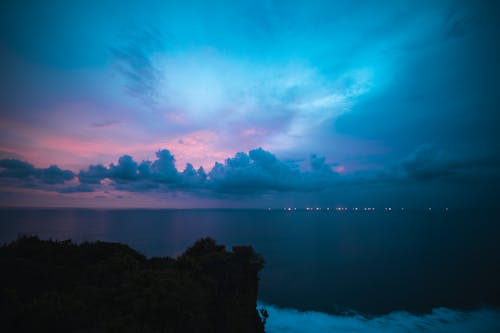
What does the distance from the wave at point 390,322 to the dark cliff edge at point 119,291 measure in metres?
13.5

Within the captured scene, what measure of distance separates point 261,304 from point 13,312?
32.7 meters

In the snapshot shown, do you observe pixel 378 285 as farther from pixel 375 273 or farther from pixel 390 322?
pixel 390 322

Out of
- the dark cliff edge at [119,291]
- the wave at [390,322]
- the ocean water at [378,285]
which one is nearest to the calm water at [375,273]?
the ocean water at [378,285]

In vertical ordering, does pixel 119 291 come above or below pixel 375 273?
above

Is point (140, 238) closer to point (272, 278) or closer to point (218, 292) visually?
point (272, 278)

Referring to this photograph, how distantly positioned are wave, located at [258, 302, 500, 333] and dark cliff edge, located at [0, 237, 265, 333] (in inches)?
532

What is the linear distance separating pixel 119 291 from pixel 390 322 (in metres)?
34.7

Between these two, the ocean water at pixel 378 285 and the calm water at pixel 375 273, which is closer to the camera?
the ocean water at pixel 378 285

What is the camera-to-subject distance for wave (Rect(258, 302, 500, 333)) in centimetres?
2942

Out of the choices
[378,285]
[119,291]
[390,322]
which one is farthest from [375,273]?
[119,291]

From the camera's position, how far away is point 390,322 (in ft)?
101

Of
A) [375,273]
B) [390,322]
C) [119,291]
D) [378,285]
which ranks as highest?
[119,291]

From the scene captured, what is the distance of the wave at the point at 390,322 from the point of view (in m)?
29.4

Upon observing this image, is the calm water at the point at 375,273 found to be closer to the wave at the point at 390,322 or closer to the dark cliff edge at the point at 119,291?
the wave at the point at 390,322
